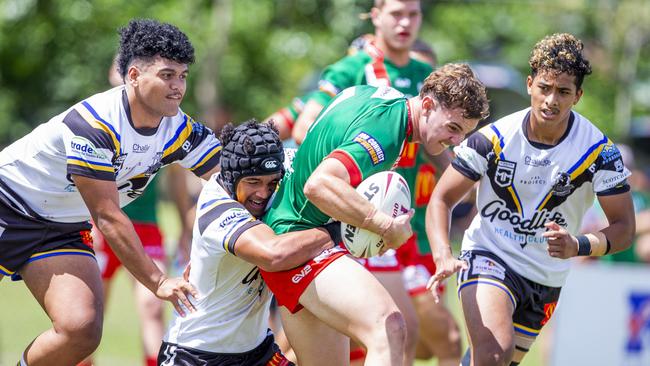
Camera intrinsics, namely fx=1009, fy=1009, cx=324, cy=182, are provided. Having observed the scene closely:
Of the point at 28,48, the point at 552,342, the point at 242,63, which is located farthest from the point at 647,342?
the point at 28,48

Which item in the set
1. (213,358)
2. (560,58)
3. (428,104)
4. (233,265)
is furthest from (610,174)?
(213,358)

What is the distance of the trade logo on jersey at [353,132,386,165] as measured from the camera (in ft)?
15.4

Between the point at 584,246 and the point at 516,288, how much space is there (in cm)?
50

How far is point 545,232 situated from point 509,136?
1.92 ft

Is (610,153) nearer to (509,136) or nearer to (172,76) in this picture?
(509,136)

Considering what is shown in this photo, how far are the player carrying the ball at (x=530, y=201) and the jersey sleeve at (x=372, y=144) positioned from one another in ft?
2.10

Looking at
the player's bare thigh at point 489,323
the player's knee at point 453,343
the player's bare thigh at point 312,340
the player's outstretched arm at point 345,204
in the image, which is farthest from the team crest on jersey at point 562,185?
the player's knee at point 453,343

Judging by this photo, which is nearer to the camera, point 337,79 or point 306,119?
point 306,119

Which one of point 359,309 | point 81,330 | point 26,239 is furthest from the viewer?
point 26,239

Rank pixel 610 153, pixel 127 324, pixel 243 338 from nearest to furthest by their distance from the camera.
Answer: pixel 243 338 < pixel 610 153 < pixel 127 324

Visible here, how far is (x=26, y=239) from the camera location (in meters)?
5.27

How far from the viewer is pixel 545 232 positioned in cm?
514

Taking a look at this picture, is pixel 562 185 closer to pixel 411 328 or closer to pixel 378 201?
pixel 378 201

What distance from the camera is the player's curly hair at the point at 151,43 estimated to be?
5.11 meters
